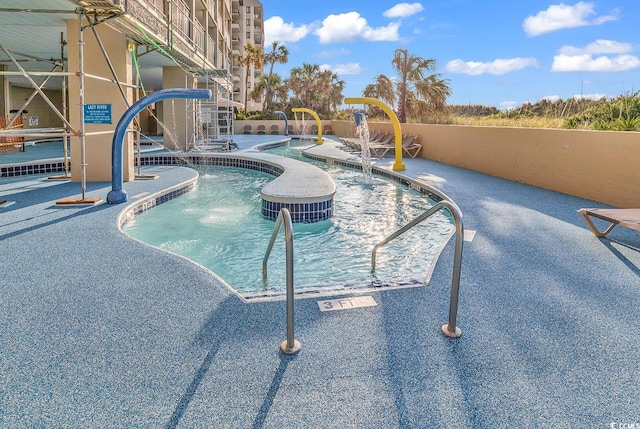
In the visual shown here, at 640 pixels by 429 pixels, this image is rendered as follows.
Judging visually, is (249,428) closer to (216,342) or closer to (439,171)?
(216,342)

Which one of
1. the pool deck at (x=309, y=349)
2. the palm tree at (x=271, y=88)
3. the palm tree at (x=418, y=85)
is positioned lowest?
the pool deck at (x=309, y=349)

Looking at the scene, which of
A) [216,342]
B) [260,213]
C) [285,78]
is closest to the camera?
[216,342]

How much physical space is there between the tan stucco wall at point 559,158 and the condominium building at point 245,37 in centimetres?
3308

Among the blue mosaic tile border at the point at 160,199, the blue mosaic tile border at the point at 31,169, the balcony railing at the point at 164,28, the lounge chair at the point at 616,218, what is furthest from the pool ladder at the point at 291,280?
the blue mosaic tile border at the point at 31,169

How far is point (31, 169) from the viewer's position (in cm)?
1008

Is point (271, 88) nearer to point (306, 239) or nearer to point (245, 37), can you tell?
point (245, 37)

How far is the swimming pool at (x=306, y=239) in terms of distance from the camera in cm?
467

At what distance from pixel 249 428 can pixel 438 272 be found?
105 inches

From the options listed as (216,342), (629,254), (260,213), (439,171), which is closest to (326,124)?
(439,171)

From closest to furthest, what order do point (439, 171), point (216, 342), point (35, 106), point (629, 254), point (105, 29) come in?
point (216, 342), point (629, 254), point (105, 29), point (439, 171), point (35, 106)

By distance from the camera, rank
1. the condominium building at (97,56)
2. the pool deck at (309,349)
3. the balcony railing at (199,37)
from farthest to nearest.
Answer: the balcony railing at (199,37) < the condominium building at (97,56) < the pool deck at (309,349)

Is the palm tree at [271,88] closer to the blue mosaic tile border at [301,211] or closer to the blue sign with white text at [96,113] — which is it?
the blue sign with white text at [96,113]

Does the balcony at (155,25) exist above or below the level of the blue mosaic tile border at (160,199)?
above

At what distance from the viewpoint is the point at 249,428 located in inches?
81.4
